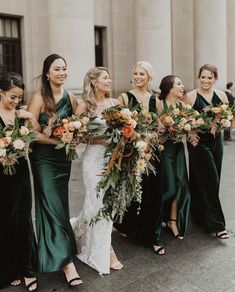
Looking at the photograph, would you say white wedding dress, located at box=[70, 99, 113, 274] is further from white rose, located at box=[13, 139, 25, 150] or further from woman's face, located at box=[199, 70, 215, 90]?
woman's face, located at box=[199, 70, 215, 90]

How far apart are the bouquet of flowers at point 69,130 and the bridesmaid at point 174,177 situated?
1.54 metres

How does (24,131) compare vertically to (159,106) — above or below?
below

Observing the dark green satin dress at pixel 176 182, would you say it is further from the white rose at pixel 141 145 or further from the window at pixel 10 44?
the window at pixel 10 44

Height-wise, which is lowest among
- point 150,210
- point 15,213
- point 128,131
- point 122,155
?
point 150,210

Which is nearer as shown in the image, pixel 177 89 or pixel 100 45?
pixel 177 89

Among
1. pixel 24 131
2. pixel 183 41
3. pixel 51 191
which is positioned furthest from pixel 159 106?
pixel 183 41

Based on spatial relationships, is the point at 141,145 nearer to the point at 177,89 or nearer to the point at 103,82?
the point at 103,82

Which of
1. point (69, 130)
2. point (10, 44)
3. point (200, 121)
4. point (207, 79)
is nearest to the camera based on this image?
point (69, 130)

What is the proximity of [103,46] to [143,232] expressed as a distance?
43.8 ft

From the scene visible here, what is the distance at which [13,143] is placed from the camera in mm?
3506

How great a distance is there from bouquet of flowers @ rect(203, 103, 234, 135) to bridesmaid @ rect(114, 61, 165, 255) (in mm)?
779

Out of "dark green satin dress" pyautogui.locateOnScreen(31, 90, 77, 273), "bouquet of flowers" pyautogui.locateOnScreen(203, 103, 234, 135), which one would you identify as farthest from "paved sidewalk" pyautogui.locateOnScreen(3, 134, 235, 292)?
"bouquet of flowers" pyautogui.locateOnScreen(203, 103, 234, 135)

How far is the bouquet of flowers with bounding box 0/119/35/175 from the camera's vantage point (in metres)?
3.49

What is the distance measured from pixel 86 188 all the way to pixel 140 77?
5.21 feet
